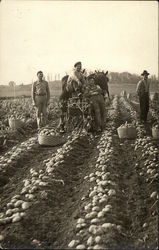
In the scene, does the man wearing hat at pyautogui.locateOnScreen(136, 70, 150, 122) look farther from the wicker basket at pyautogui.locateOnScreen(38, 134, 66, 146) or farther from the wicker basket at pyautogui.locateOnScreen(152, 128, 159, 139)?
the wicker basket at pyautogui.locateOnScreen(38, 134, 66, 146)

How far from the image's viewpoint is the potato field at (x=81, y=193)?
3777 mm

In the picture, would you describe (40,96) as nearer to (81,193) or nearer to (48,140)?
(48,140)

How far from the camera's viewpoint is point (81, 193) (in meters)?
4.71

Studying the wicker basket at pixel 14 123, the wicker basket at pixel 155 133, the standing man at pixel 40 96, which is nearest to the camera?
the wicker basket at pixel 155 133

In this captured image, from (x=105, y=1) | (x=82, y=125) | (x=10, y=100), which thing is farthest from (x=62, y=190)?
(x=10, y=100)

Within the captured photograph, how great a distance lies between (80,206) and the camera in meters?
4.33

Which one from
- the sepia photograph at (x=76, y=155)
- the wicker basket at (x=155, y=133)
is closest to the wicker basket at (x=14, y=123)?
the sepia photograph at (x=76, y=155)

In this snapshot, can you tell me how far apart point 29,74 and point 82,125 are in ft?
6.92

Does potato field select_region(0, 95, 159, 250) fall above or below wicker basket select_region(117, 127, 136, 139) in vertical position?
below

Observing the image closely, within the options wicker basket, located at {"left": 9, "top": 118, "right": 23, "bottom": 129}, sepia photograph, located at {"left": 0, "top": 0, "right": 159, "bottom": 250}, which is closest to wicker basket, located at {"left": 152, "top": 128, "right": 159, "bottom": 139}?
sepia photograph, located at {"left": 0, "top": 0, "right": 159, "bottom": 250}

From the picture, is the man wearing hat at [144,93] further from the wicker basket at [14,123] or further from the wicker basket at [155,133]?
the wicker basket at [14,123]

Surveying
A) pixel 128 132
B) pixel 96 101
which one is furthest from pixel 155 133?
pixel 96 101

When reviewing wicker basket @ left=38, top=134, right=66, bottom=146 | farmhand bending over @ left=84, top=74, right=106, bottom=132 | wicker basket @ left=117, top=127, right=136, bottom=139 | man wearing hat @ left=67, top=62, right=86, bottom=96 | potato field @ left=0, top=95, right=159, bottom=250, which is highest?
man wearing hat @ left=67, top=62, right=86, bottom=96

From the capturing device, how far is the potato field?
3.78 meters
